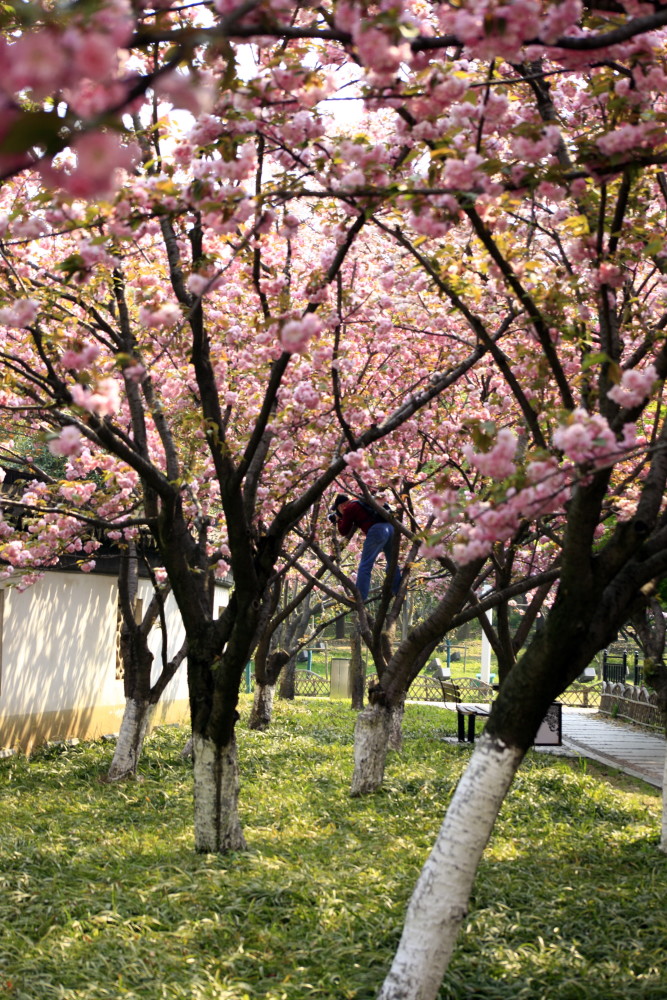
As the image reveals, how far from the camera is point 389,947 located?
572 centimetres

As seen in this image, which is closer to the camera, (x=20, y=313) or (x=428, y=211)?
(x=428, y=211)

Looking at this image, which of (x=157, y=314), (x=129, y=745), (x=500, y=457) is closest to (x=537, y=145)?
(x=500, y=457)

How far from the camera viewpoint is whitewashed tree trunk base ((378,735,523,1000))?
Result: 4.42m

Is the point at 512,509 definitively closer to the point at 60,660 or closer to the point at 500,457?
the point at 500,457

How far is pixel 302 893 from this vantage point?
657cm

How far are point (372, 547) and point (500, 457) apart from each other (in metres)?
7.08

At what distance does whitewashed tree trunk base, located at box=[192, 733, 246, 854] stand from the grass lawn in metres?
0.20

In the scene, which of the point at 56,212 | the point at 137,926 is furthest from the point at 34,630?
the point at 56,212

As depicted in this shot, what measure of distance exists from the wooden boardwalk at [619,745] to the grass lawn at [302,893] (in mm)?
2943

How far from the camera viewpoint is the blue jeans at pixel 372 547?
10828 mm

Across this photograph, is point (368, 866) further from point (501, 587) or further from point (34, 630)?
point (34, 630)

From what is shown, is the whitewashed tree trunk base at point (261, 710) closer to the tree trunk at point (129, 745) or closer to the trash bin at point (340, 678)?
the tree trunk at point (129, 745)

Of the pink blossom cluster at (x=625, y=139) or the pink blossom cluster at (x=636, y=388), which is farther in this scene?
the pink blossom cluster at (x=636, y=388)

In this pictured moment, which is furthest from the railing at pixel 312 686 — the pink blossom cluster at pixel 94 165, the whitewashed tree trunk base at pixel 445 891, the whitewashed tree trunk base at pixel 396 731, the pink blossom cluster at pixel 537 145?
the pink blossom cluster at pixel 94 165
